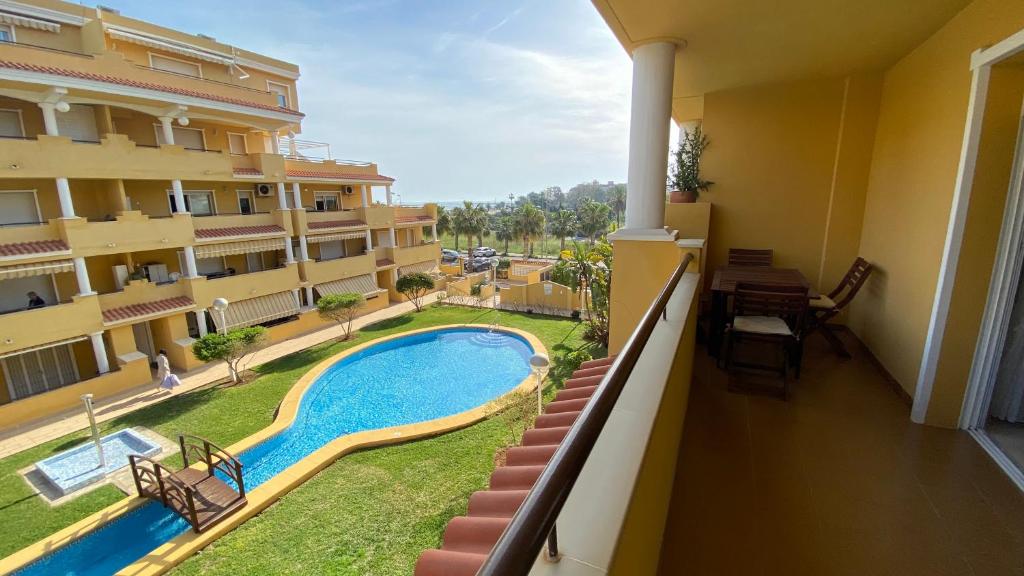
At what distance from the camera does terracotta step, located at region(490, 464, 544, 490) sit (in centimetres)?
215

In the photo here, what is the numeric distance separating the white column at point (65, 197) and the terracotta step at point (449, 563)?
18489 mm

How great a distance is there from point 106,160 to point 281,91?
1032cm

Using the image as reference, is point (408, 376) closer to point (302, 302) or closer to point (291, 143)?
point (302, 302)

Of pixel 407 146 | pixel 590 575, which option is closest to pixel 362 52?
pixel 590 575

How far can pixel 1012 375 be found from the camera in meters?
3.29

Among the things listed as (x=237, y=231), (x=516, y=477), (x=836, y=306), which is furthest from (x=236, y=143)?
(x=836, y=306)

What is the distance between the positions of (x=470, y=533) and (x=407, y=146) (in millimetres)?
110447

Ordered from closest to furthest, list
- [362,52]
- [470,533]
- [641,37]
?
[470,533], [641,37], [362,52]

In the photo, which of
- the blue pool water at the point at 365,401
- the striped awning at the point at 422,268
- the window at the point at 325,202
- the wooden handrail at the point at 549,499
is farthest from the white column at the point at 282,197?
the wooden handrail at the point at 549,499

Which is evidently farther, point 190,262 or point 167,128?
point 190,262

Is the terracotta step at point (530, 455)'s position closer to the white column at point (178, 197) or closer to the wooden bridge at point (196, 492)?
the wooden bridge at point (196, 492)

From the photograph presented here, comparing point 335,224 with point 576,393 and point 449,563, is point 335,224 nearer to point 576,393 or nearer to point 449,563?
point 576,393

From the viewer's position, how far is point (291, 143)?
21.0 metres

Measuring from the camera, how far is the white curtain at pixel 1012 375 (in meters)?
3.20
